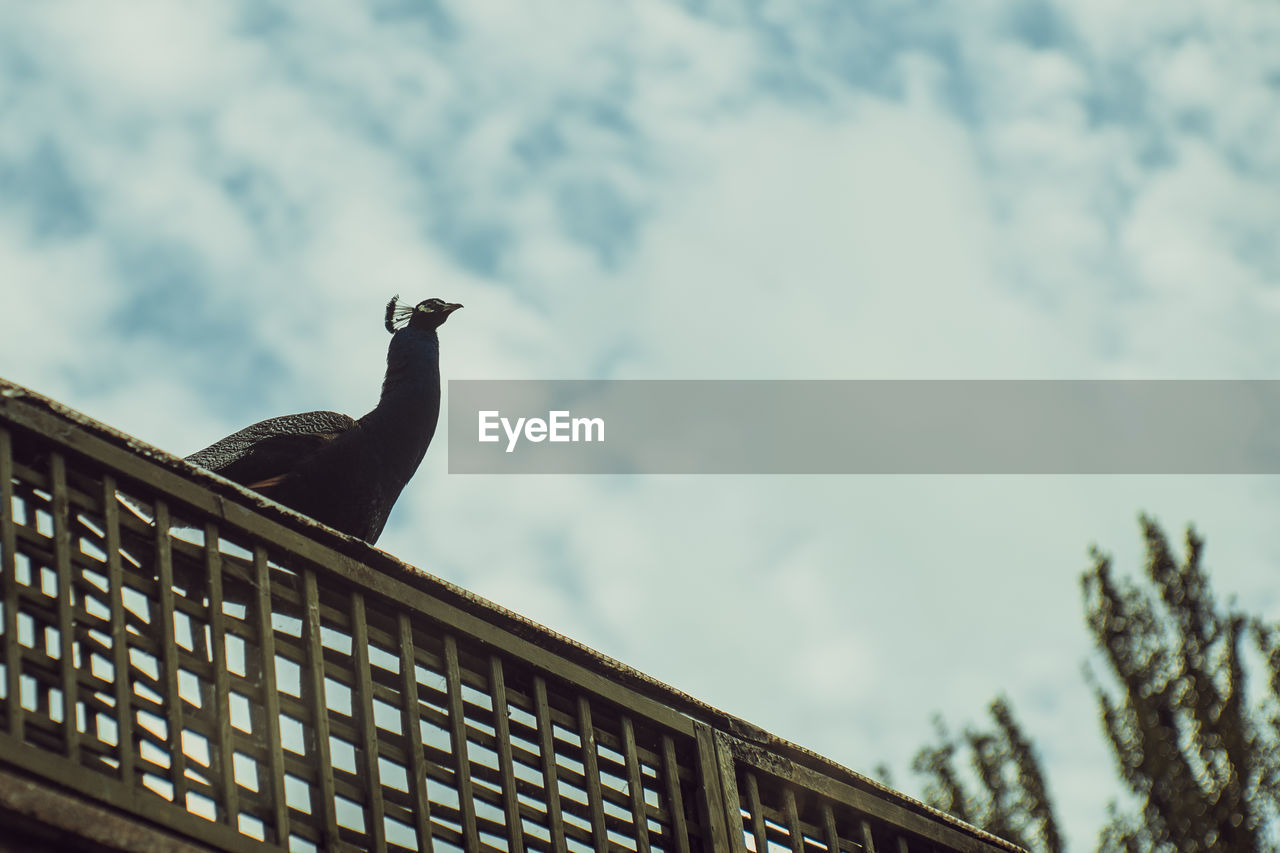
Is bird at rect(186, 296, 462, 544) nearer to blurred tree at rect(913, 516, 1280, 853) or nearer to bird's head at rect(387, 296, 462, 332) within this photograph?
bird's head at rect(387, 296, 462, 332)

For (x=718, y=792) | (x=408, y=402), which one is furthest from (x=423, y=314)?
(x=718, y=792)

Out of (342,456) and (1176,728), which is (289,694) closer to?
(342,456)

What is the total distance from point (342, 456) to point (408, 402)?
1.59 ft

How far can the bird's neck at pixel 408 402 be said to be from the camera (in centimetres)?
562

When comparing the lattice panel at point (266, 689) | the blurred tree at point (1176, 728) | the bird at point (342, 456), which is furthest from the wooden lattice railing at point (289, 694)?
the blurred tree at point (1176, 728)

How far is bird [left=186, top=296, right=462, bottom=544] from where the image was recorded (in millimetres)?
5375

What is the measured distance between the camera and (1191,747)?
14.1m

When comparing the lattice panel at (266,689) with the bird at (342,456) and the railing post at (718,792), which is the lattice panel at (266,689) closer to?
the railing post at (718,792)

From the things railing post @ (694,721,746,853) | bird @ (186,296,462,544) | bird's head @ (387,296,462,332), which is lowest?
railing post @ (694,721,746,853)

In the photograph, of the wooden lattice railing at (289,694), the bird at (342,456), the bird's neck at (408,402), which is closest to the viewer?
the wooden lattice railing at (289,694)

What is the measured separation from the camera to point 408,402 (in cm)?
579

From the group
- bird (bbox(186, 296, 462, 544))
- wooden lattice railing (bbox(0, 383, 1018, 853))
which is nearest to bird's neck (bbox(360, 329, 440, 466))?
bird (bbox(186, 296, 462, 544))

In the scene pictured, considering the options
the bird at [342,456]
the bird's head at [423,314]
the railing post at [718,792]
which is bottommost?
the railing post at [718,792]

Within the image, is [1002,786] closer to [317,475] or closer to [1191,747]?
[1191,747]
